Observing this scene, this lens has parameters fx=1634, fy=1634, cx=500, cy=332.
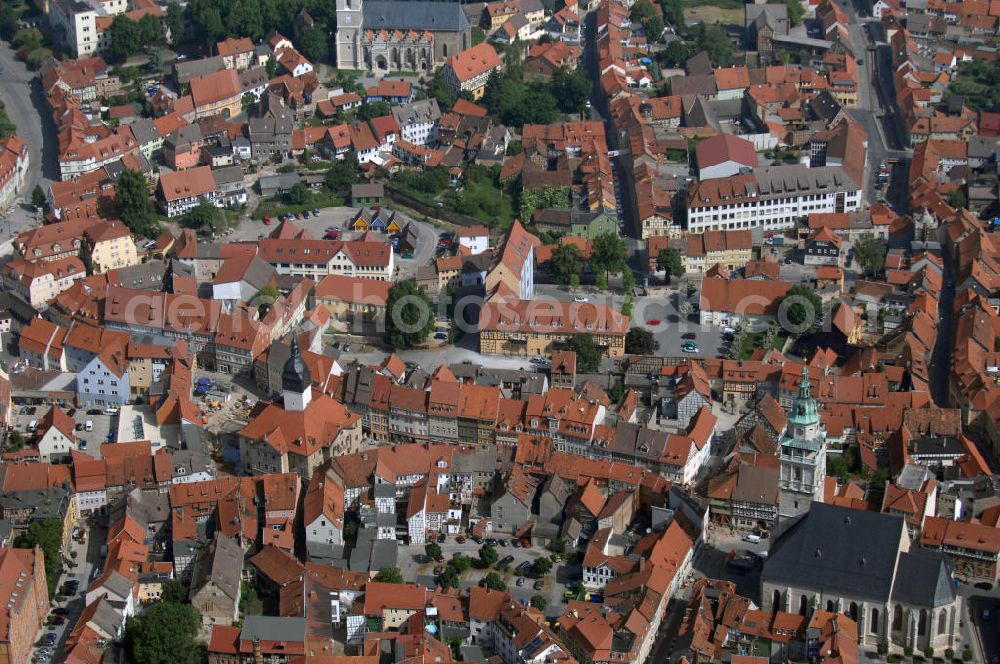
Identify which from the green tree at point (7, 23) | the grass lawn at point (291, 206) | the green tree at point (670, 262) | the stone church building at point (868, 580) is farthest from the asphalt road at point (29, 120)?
the stone church building at point (868, 580)

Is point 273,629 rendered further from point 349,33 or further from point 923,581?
point 349,33

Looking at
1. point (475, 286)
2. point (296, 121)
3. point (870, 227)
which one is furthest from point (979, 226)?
point (296, 121)

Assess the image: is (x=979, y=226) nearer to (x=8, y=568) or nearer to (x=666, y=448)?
(x=666, y=448)

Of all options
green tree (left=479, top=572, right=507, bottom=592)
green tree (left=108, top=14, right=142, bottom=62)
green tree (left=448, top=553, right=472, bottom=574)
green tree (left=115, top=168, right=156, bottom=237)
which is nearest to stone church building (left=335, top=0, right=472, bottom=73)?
green tree (left=108, top=14, right=142, bottom=62)

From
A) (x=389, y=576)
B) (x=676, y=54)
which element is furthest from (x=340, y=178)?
(x=389, y=576)

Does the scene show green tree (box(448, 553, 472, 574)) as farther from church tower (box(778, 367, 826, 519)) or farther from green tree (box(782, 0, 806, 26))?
green tree (box(782, 0, 806, 26))

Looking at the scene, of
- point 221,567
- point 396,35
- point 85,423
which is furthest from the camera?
point 396,35
